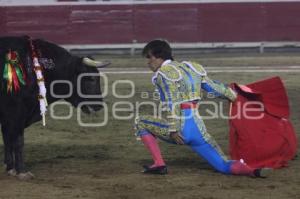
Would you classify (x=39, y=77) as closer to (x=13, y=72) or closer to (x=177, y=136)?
(x=13, y=72)

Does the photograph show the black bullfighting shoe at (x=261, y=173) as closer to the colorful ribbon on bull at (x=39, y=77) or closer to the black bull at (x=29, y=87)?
the black bull at (x=29, y=87)

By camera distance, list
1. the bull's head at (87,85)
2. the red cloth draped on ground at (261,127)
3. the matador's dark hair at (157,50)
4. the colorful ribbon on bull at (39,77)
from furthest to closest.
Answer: the bull's head at (87,85) < the red cloth draped on ground at (261,127) < the colorful ribbon on bull at (39,77) < the matador's dark hair at (157,50)

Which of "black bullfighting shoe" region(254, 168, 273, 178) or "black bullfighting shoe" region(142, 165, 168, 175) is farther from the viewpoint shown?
"black bullfighting shoe" region(142, 165, 168, 175)

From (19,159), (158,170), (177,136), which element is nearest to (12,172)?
(19,159)

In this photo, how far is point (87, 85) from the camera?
571cm

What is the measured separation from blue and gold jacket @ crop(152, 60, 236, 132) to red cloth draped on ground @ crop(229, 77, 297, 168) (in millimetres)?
377

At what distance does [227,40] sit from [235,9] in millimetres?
709

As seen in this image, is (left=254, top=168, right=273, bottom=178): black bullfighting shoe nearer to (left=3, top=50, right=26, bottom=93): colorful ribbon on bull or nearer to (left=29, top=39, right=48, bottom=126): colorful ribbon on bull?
(left=29, top=39, right=48, bottom=126): colorful ribbon on bull

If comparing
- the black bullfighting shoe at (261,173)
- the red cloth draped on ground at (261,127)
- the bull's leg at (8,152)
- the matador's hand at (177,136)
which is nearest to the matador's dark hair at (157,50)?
the matador's hand at (177,136)

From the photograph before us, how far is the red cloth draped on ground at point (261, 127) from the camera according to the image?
554 centimetres

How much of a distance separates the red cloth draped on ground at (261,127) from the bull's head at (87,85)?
1.00 m

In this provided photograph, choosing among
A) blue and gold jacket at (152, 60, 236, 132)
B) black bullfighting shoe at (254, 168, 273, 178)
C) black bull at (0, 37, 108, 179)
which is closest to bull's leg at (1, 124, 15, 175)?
black bull at (0, 37, 108, 179)

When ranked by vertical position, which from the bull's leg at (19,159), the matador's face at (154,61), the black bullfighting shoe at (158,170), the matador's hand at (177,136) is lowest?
the black bullfighting shoe at (158,170)

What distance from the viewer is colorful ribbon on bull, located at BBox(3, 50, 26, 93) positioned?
5.34 m
